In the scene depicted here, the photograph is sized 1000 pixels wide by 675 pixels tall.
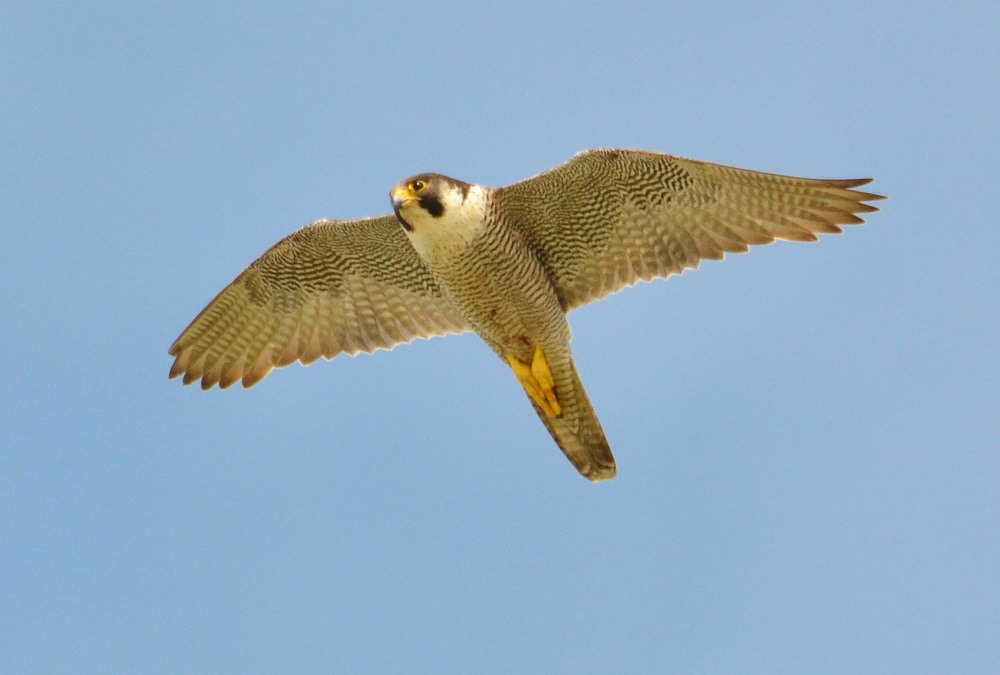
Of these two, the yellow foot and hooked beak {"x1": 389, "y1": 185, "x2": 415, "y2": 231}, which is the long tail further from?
hooked beak {"x1": 389, "y1": 185, "x2": 415, "y2": 231}

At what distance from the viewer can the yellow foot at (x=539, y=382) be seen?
40.5 ft

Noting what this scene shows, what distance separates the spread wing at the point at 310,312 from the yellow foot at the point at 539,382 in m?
0.99

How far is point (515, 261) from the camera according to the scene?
11961 millimetres

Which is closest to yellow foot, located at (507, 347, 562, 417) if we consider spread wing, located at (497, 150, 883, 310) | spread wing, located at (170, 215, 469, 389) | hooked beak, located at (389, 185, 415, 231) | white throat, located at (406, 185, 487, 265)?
spread wing, located at (497, 150, 883, 310)

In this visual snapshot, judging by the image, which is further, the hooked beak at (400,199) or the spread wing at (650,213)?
the spread wing at (650,213)

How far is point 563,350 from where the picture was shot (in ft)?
40.3

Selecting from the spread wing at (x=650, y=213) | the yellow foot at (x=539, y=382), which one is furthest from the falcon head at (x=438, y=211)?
the yellow foot at (x=539, y=382)

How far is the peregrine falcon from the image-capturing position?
38.9 feet

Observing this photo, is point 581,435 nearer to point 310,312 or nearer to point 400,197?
point 400,197

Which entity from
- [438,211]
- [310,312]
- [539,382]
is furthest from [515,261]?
[310,312]

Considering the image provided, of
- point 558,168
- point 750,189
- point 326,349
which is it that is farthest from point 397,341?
point 750,189

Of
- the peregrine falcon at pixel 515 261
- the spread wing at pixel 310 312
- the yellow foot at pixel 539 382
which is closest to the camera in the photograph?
the peregrine falcon at pixel 515 261

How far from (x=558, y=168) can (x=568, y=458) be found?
8.44 ft

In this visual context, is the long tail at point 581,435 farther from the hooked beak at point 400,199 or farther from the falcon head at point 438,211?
the hooked beak at point 400,199
